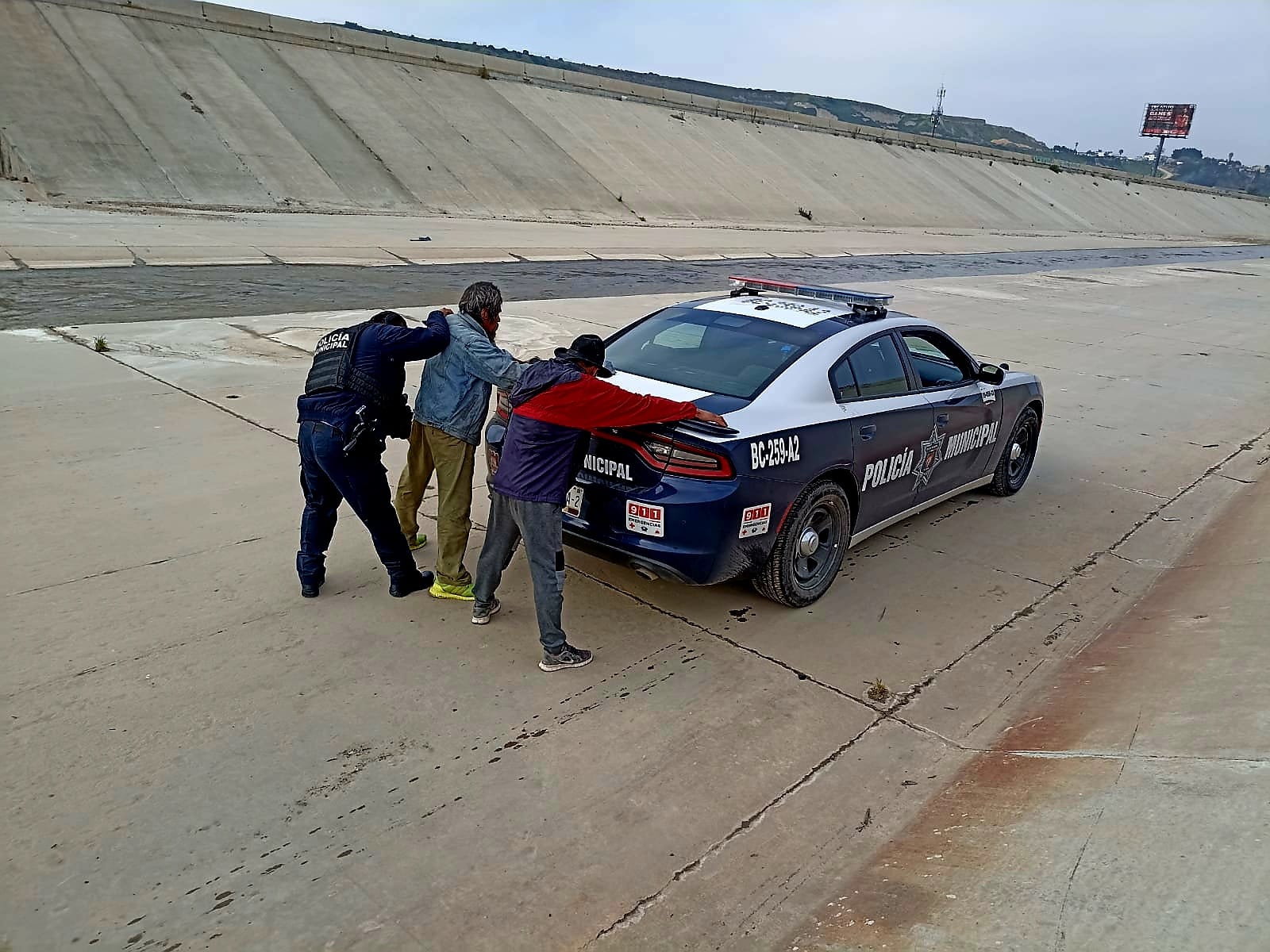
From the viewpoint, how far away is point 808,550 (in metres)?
4.98

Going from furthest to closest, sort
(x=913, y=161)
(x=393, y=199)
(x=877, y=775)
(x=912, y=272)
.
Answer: (x=913, y=161) < (x=393, y=199) < (x=912, y=272) < (x=877, y=775)

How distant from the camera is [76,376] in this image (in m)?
8.35

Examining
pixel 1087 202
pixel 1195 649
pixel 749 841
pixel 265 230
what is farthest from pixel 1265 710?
pixel 1087 202

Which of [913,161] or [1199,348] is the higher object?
[913,161]

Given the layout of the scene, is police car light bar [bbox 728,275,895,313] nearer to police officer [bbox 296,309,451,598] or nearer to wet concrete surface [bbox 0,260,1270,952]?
wet concrete surface [bbox 0,260,1270,952]

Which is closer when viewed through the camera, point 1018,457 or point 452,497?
point 452,497

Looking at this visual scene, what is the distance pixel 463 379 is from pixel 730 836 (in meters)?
2.51

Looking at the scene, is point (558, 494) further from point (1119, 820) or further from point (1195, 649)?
point (1195, 649)

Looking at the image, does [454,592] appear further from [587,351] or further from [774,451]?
[774,451]

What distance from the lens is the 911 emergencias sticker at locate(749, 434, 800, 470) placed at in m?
4.48

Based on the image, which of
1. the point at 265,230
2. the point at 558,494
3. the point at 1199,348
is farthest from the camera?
the point at 265,230

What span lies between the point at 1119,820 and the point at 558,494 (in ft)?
7.93

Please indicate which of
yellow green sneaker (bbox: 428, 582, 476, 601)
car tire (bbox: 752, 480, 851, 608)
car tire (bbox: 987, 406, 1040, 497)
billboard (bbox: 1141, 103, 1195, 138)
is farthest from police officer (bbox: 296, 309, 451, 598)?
billboard (bbox: 1141, 103, 1195, 138)

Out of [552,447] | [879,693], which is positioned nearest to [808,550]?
[879,693]
